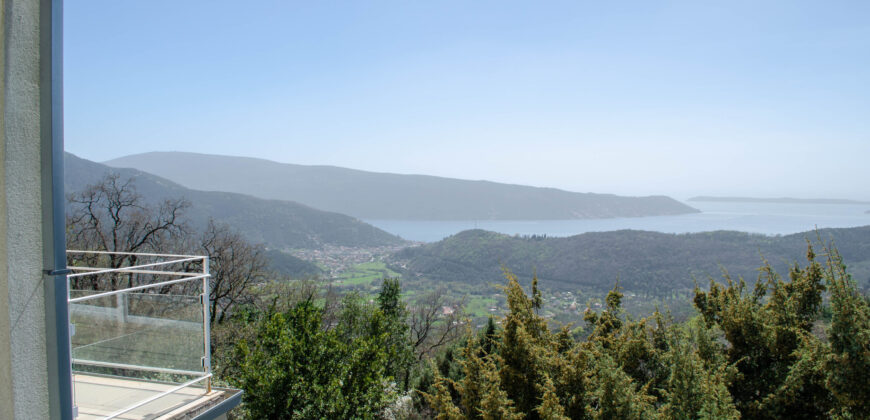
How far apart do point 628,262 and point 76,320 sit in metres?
70.4

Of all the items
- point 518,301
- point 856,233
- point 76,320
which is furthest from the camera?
point 856,233

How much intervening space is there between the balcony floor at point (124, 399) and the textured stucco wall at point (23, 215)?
107cm

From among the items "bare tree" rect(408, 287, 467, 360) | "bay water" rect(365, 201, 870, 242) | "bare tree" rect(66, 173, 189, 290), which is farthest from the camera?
"bay water" rect(365, 201, 870, 242)

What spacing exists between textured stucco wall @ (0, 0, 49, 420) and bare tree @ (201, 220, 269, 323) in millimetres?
20944

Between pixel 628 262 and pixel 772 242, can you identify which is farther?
pixel 628 262

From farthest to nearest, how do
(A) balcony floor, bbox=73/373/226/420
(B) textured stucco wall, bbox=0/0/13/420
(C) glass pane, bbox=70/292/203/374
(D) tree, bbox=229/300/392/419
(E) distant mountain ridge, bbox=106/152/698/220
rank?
(E) distant mountain ridge, bbox=106/152/698/220, (D) tree, bbox=229/300/392/419, (A) balcony floor, bbox=73/373/226/420, (C) glass pane, bbox=70/292/203/374, (B) textured stucco wall, bbox=0/0/13/420

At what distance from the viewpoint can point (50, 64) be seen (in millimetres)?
2717

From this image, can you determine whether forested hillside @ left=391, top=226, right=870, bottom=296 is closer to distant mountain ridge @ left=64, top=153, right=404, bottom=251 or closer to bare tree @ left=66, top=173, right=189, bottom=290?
distant mountain ridge @ left=64, top=153, right=404, bottom=251

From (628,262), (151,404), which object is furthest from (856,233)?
(151,404)

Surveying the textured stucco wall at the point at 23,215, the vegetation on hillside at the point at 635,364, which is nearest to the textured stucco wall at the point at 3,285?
the textured stucco wall at the point at 23,215

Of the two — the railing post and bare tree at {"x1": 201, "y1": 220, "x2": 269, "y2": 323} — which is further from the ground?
the railing post

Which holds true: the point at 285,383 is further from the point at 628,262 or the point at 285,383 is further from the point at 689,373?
the point at 628,262

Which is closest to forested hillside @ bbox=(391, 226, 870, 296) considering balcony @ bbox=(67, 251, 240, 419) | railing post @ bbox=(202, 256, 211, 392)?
railing post @ bbox=(202, 256, 211, 392)

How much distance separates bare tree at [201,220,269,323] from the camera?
2346 cm
